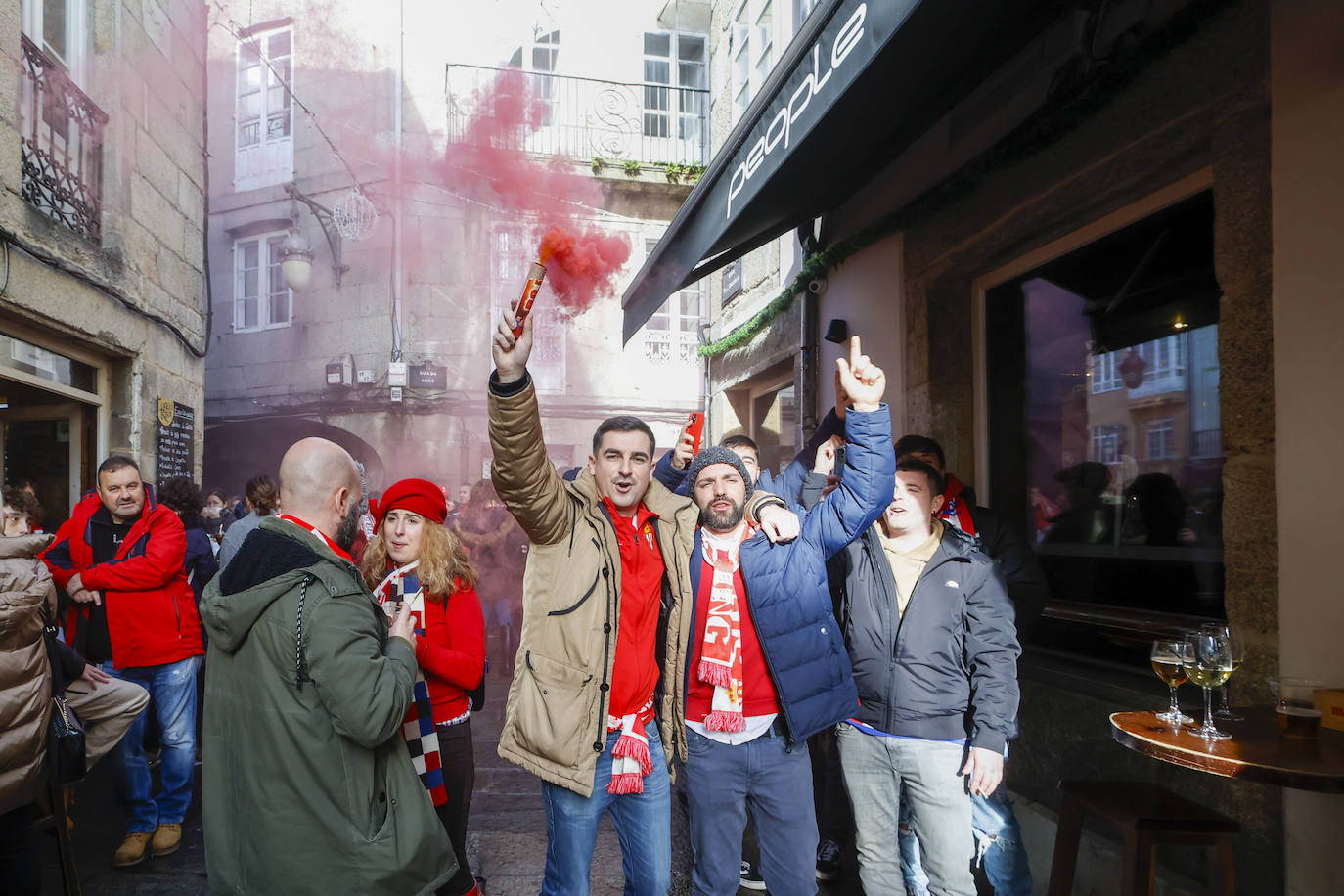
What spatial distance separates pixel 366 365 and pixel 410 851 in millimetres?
12078

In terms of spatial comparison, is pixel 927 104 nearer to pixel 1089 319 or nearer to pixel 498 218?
pixel 1089 319

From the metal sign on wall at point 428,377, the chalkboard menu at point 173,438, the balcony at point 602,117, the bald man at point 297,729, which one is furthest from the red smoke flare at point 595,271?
the bald man at point 297,729

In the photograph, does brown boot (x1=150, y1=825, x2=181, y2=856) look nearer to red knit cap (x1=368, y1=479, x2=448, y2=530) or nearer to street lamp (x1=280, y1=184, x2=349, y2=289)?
red knit cap (x1=368, y1=479, x2=448, y2=530)

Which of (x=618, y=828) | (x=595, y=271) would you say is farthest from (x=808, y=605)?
(x=595, y=271)

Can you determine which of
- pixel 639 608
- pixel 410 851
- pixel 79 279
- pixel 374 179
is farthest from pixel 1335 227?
pixel 374 179

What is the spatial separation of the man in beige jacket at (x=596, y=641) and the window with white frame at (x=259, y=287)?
1225cm

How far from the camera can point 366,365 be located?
12969 mm

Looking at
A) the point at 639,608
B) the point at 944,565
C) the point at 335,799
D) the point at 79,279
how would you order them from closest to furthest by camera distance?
1. the point at 335,799
2. the point at 639,608
3. the point at 944,565
4. the point at 79,279

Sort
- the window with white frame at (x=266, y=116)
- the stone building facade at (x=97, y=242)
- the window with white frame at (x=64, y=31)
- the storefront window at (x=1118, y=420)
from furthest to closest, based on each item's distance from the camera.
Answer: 1. the window with white frame at (x=266, y=116)
2. the window with white frame at (x=64, y=31)
3. the stone building facade at (x=97, y=242)
4. the storefront window at (x=1118, y=420)

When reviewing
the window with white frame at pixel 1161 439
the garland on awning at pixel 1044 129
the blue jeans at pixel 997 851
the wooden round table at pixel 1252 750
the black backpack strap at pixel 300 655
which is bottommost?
the blue jeans at pixel 997 851

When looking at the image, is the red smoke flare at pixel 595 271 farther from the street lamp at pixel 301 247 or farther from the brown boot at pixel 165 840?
the brown boot at pixel 165 840

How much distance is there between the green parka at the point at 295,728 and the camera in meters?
1.87

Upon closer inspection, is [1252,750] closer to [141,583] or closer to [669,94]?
[141,583]

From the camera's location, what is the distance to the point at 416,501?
3115mm
